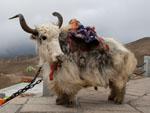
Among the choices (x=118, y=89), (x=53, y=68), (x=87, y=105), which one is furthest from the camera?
(x=118, y=89)

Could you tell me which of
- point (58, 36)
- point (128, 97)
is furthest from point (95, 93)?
point (58, 36)

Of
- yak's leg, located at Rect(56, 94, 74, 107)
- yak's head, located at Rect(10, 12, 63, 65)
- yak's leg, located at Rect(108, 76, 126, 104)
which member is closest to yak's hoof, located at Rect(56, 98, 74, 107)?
yak's leg, located at Rect(56, 94, 74, 107)

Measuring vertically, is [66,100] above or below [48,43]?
below

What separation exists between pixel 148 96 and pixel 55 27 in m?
3.01

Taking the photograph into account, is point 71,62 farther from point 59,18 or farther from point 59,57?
point 59,18

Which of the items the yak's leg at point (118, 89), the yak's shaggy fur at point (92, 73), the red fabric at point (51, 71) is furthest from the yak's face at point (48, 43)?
the yak's leg at point (118, 89)

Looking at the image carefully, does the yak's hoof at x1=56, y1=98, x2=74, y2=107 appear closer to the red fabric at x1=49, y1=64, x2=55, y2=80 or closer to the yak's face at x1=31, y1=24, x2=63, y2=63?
the red fabric at x1=49, y1=64, x2=55, y2=80

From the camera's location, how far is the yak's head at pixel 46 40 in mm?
7410

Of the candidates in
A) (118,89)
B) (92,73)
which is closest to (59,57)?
(92,73)

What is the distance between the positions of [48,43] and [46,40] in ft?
0.25

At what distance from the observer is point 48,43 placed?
7.55 meters

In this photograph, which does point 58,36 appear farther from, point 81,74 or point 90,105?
point 90,105

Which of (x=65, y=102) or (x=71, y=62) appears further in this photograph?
(x=65, y=102)

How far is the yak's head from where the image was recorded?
7.41m
